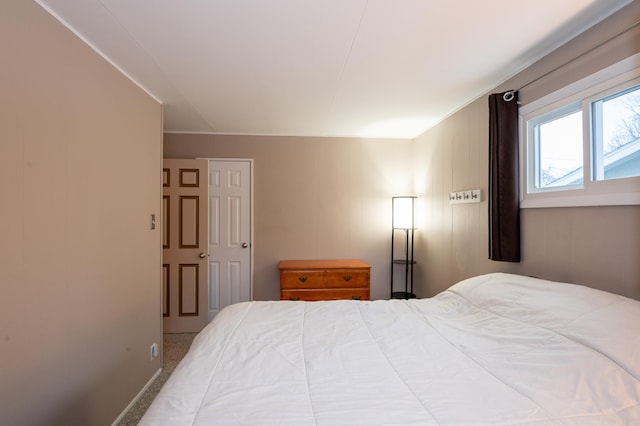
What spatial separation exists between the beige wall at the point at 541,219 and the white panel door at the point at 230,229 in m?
2.13

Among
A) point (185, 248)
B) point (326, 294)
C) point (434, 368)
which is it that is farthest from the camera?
point (185, 248)

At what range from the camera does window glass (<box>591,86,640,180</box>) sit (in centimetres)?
139

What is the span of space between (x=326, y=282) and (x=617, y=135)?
2521 mm

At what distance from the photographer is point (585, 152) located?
160 centimetres

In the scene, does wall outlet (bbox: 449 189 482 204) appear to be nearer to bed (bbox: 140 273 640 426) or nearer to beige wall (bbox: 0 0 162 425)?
bed (bbox: 140 273 640 426)

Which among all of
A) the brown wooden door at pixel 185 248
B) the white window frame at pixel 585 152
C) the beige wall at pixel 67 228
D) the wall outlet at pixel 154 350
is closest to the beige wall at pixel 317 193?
the brown wooden door at pixel 185 248

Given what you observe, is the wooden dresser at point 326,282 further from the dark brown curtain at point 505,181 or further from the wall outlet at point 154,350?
the dark brown curtain at point 505,181

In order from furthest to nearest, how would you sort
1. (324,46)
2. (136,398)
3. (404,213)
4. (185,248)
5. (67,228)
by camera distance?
(404,213), (185,248), (136,398), (324,46), (67,228)

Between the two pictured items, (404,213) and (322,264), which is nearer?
(322,264)

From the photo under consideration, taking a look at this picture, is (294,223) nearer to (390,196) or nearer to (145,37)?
(390,196)

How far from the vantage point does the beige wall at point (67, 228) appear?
1265 mm

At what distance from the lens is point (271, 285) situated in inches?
145

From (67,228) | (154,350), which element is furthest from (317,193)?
(67,228)

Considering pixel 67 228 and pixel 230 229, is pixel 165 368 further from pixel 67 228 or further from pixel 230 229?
pixel 67 228
